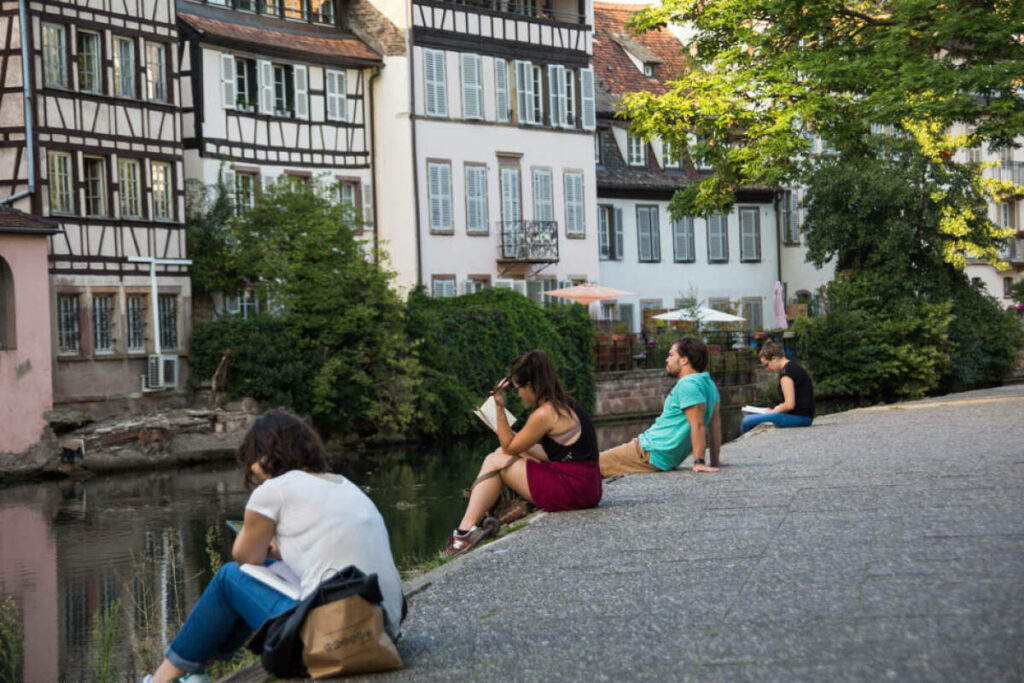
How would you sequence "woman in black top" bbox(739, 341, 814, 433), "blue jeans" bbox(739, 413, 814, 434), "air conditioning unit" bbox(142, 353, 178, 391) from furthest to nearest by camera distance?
1. "air conditioning unit" bbox(142, 353, 178, 391)
2. "blue jeans" bbox(739, 413, 814, 434)
3. "woman in black top" bbox(739, 341, 814, 433)

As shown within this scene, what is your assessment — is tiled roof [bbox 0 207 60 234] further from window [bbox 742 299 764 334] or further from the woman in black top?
window [bbox 742 299 764 334]

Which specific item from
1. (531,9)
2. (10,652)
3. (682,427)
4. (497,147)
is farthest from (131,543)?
(531,9)

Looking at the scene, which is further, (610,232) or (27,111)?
(610,232)

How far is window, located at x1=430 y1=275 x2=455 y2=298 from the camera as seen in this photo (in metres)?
44.8

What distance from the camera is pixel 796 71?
1079 inches

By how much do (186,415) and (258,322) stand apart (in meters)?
2.49

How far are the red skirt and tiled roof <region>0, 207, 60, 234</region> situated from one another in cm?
2167

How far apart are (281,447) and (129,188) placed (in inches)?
1144

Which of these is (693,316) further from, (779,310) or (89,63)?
(89,63)

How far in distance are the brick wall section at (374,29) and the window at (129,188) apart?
1042 centimetres

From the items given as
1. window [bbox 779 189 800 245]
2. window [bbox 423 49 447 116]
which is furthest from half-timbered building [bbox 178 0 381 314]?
window [bbox 779 189 800 245]

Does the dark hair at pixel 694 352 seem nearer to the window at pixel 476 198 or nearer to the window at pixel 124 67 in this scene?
the window at pixel 124 67

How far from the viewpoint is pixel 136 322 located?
115ft

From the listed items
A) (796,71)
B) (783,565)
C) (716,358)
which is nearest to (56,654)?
(783,565)
